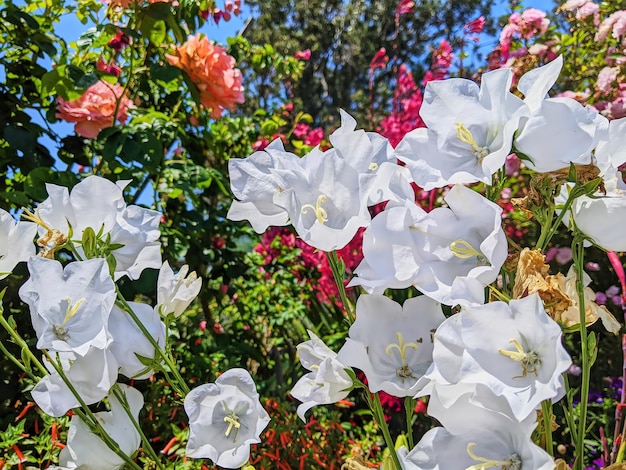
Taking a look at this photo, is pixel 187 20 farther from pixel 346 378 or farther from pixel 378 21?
pixel 378 21

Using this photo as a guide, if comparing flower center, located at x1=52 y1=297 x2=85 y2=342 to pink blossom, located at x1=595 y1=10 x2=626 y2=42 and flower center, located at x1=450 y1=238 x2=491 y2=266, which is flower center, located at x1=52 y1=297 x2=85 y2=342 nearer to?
flower center, located at x1=450 y1=238 x2=491 y2=266

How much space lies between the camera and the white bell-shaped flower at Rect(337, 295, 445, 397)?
0.54 metres

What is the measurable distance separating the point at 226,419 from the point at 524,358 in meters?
0.33

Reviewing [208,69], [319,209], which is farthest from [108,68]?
[319,209]

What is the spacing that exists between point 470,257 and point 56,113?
5.31 feet

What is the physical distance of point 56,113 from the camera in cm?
182

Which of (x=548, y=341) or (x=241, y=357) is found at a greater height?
(x=548, y=341)

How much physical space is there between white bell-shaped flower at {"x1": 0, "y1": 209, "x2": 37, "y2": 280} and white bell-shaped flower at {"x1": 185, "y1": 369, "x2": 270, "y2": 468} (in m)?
0.23

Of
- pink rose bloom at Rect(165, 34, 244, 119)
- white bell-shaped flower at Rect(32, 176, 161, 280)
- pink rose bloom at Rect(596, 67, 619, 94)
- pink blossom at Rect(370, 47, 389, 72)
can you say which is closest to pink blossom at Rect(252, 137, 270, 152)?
pink rose bloom at Rect(165, 34, 244, 119)

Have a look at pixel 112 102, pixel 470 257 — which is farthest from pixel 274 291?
pixel 470 257

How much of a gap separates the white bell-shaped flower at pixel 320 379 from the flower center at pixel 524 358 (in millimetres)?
166

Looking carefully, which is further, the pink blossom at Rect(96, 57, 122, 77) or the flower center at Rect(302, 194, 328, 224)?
the pink blossom at Rect(96, 57, 122, 77)

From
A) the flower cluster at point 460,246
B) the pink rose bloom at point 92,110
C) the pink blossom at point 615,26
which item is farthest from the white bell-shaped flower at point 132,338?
the pink blossom at point 615,26

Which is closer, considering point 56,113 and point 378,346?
point 378,346
